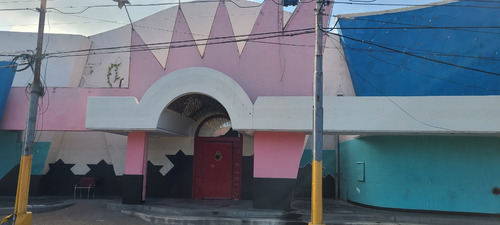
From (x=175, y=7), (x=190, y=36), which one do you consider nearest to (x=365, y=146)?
(x=190, y=36)

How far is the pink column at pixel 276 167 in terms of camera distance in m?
11.8

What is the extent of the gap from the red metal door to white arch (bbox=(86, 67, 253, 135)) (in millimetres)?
Answer: 3566

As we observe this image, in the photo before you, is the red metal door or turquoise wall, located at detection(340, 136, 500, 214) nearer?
turquoise wall, located at detection(340, 136, 500, 214)

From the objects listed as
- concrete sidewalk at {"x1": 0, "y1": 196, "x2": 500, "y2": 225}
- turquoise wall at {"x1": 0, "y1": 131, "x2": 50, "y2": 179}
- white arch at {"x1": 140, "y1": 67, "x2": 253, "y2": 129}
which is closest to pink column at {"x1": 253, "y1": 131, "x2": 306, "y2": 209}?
concrete sidewalk at {"x1": 0, "y1": 196, "x2": 500, "y2": 225}

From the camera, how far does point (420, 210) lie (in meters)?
12.1

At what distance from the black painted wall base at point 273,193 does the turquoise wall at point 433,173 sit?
123 inches

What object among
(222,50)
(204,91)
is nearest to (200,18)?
(222,50)

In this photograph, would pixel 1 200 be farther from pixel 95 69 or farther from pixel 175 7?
pixel 175 7

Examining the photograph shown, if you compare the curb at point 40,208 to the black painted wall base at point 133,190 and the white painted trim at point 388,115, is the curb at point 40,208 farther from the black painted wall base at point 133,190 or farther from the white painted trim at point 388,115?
the white painted trim at point 388,115

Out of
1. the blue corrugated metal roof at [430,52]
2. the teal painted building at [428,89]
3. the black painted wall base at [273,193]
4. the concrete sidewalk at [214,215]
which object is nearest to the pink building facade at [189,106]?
the black painted wall base at [273,193]

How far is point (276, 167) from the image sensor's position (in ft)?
39.1

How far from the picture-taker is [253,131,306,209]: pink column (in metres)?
11.8

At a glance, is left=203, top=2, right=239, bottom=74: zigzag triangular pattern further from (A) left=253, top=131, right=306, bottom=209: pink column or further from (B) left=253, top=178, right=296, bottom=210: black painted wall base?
(B) left=253, top=178, right=296, bottom=210: black painted wall base

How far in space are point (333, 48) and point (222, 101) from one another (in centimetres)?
672
